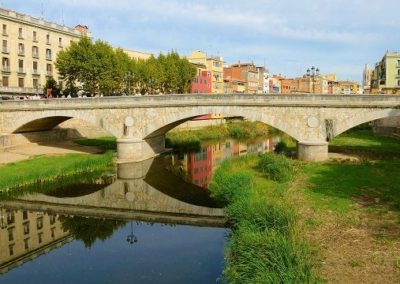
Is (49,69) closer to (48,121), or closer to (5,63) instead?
(5,63)

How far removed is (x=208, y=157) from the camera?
145 ft

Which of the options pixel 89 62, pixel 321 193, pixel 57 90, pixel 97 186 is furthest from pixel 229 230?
pixel 57 90

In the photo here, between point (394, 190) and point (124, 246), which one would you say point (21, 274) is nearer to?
point (124, 246)

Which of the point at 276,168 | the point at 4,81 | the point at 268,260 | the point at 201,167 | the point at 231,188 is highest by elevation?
the point at 4,81

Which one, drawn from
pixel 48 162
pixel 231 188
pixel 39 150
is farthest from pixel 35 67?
pixel 231 188

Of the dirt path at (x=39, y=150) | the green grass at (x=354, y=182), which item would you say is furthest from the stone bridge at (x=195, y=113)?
the green grass at (x=354, y=182)

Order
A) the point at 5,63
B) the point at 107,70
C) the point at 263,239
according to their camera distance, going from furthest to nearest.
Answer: the point at 5,63, the point at 107,70, the point at 263,239

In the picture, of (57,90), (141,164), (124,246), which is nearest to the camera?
(124,246)

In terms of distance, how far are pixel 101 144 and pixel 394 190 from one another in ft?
110

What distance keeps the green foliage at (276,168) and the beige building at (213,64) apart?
62.2 metres

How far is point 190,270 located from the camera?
54.2ft

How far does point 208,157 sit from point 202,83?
45291 mm

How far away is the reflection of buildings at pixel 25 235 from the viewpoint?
18.6 m

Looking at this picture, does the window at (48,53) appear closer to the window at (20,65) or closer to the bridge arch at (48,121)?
the window at (20,65)
